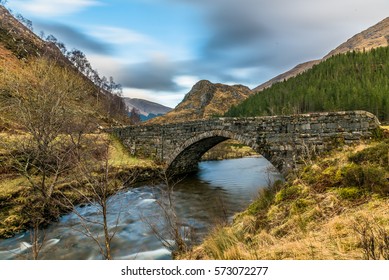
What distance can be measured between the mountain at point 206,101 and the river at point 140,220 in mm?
124232

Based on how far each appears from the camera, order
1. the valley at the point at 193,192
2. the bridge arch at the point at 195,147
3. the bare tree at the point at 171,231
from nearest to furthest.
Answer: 1. the valley at the point at 193,192
2. the bare tree at the point at 171,231
3. the bridge arch at the point at 195,147

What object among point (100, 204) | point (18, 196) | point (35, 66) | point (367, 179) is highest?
point (35, 66)

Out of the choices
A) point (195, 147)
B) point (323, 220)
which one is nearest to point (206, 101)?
point (195, 147)

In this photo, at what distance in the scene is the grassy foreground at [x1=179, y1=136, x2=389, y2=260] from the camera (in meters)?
4.16

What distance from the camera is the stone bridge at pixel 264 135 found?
12.3m

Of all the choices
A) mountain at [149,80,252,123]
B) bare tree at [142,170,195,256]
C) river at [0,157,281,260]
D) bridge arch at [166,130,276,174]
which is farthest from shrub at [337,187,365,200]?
mountain at [149,80,252,123]

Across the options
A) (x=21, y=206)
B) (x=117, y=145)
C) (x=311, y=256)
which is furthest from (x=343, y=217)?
(x=117, y=145)

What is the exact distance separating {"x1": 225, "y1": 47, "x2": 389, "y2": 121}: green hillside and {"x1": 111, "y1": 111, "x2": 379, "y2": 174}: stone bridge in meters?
26.5

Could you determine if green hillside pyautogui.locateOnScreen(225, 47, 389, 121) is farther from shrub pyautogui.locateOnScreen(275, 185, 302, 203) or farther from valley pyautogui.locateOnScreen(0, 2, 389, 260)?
shrub pyautogui.locateOnScreen(275, 185, 302, 203)

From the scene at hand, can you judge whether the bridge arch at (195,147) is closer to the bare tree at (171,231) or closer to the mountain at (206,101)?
the bare tree at (171,231)

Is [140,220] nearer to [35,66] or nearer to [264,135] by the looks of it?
[264,135]

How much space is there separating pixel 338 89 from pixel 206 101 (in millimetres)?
107657

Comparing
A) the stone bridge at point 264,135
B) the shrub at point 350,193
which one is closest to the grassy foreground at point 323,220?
the shrub at point 350,193

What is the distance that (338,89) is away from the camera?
63.6m
